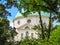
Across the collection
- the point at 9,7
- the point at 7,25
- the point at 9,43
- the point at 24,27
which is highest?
the point at 9,7

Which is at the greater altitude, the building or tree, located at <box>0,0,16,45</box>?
tree, located at <box>0,0,16,45</box>

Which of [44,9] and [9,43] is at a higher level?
[44,9]

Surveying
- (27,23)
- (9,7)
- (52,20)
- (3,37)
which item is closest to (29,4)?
(52,20)

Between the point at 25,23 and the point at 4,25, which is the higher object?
the point at 4,25

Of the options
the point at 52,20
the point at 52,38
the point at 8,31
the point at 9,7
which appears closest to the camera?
the point at 52,38

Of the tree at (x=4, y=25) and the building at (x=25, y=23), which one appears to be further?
the building at (x=25, y=23)

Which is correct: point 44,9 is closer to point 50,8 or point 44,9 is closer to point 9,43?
point 50,8

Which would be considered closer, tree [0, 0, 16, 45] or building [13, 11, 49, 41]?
tree [0, 0, 16, 45]

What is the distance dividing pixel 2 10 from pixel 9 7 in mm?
1061

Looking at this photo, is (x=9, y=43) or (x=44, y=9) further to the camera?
(x=9, y=43)

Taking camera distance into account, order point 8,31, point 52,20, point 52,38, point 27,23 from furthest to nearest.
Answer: point 27,23, point 8,31, point 52,20, point 52,38

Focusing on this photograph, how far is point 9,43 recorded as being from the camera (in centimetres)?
3259

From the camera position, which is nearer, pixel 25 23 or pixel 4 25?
pixel 4 25

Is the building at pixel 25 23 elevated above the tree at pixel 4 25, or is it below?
below
